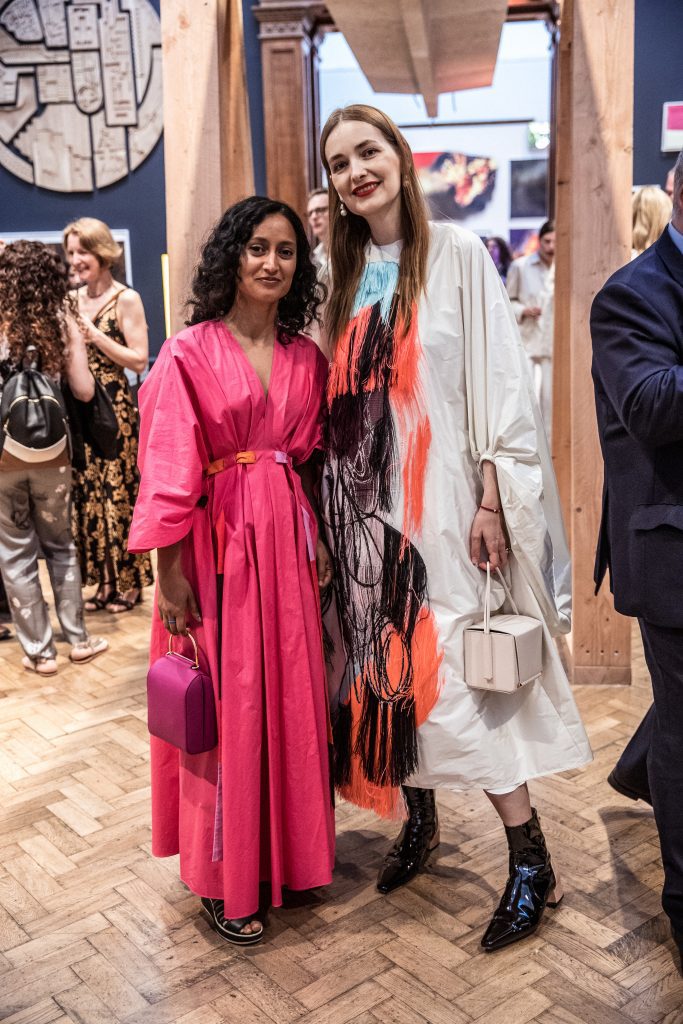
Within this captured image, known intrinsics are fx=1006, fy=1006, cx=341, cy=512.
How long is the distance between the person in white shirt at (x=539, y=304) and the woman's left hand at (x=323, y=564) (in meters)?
3.90

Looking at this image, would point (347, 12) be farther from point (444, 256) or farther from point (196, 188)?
point (444, 256)

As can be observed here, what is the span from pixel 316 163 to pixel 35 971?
20.1 feet

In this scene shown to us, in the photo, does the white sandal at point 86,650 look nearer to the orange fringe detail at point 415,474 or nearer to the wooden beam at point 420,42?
the orange fringe detail at point 415,474

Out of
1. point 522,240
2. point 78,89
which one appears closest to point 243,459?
point 78,89

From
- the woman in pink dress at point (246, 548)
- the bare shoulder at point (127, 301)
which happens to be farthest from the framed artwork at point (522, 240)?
the woman in pink dress at point (246, 548)

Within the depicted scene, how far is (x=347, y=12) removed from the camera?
3699mm

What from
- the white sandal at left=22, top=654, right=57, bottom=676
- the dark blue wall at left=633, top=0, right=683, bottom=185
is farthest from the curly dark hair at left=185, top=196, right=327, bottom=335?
the dark blue wall at left=633, top=0, right=683, bottom=185

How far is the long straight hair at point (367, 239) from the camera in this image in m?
2.20

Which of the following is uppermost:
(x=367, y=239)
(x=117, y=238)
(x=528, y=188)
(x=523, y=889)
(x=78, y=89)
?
(x=78, y=89)

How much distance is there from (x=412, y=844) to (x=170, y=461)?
1.17 metres

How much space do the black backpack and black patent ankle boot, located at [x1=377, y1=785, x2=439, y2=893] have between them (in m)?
2.08

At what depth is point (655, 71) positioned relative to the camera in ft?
21.4

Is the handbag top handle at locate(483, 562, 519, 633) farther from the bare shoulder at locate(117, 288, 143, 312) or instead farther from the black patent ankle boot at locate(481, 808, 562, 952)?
the bare shoulder at locate(117, 288, 143, 312)

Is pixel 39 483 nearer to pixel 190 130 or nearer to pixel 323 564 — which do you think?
pixel 190 130
